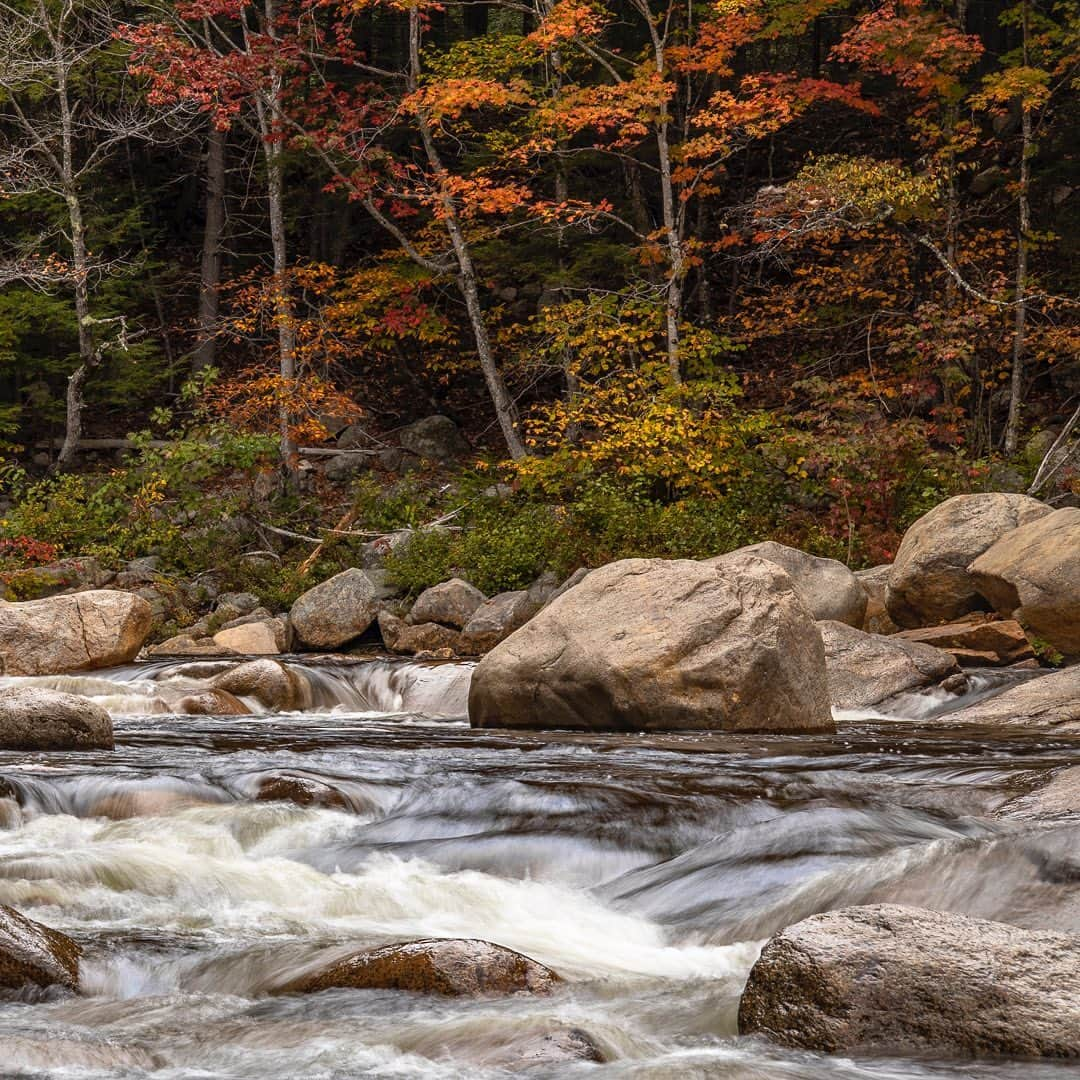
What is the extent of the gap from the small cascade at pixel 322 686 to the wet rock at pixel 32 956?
6250mm

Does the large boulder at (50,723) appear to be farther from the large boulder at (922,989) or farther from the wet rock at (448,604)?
the wet rock at (448,604)

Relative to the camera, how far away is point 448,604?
1485cm

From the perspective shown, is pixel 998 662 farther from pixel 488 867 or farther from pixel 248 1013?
pixel 248 1013

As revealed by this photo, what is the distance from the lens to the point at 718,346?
16844mm

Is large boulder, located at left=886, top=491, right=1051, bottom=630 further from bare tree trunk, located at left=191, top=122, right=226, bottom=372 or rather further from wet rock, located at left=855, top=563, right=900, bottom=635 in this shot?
bare tree trunk, located at left=191, top=122, right=226, bottom=372

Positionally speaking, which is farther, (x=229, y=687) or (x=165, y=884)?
(x=229, y=687)

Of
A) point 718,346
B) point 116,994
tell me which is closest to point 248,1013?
point 116,994

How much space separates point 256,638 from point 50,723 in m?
6.77

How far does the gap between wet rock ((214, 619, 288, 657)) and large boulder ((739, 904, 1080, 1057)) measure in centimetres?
1128

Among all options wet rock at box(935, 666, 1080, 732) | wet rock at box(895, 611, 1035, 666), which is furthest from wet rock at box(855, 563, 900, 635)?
wet rock at box(935, 666, 1080, 732)

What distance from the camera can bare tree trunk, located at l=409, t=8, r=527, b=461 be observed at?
17797 millimetres

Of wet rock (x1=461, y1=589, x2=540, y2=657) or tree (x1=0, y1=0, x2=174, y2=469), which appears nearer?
wet rock (x1=461, y1=589, x2=540, y2=657)

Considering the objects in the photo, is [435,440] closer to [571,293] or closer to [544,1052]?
[571,293]

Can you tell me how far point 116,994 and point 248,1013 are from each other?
518 millimetres
